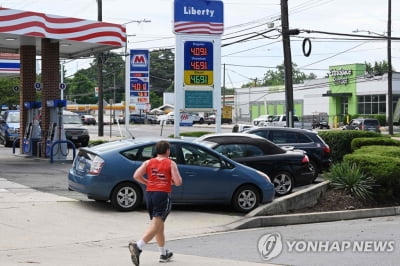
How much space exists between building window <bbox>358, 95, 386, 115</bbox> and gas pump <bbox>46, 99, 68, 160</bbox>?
181 feet

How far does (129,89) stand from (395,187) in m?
18.2

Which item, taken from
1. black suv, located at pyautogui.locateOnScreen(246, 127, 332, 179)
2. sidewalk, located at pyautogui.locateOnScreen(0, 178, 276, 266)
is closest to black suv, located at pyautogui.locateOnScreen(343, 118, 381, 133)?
black suv, located at pyautogui.locateOnScreen(246, 127, 332, 179)

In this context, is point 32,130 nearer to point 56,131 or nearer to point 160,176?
point 56,131

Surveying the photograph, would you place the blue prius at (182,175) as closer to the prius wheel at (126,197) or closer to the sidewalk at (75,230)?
the prius wheel at (126,197)

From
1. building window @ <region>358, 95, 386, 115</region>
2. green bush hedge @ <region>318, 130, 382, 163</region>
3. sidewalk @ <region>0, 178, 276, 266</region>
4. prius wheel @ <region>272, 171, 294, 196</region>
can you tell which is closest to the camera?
sidewalk @ <region>0, 178, 276, 266</region>

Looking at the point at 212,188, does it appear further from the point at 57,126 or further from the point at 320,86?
the point at 320,86

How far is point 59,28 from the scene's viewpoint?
2266cm

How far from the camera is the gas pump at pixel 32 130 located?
979 inches

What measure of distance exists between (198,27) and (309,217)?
1239 centimetres

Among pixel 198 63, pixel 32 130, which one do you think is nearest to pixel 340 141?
pixel 198 63

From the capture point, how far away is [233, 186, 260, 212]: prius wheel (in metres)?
12.8

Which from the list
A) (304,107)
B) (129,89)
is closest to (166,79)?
(304,107)

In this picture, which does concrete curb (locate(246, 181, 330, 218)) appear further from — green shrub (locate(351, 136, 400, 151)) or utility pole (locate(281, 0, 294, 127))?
utility pole (locate(281, 0, 294, 127))

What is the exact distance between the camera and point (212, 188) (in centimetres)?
1259
